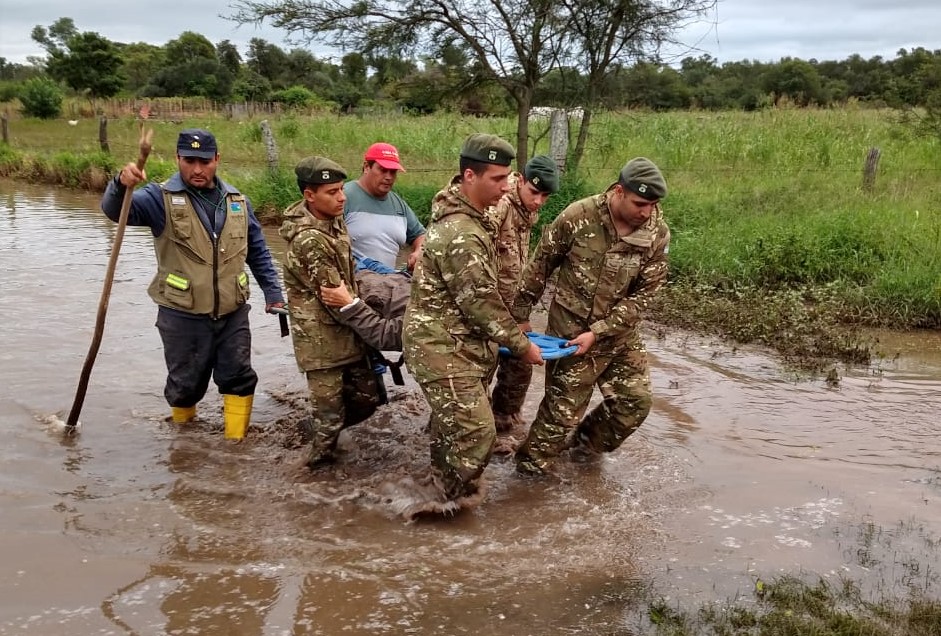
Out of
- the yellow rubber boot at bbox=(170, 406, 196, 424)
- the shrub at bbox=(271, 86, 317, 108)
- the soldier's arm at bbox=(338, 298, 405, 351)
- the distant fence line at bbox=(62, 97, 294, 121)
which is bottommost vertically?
the yellow rubber boot at bbox=(170, 406, 196, 424)

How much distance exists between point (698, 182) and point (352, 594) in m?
11.0

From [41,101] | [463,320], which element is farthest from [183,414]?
[41,101]

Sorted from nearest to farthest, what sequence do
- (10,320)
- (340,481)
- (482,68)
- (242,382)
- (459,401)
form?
(459,401)
(340,481)
(242,382)
(10,320)
(482,68)

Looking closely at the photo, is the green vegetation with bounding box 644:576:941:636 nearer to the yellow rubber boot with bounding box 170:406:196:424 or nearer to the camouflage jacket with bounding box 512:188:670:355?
the camouflage jacket with bounding box 512:188:670:355

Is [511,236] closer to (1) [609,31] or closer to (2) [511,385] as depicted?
(2) [511,385]

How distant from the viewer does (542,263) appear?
16.0ft

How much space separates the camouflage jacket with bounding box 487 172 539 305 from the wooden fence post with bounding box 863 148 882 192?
8610 millimetres

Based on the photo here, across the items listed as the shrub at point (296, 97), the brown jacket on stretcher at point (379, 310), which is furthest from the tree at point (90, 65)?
the brown jacket on stretcher at point (379, 310)

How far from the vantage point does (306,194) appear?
4539 millimetres

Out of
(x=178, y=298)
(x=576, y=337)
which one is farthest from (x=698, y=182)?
(x=178, y=298)

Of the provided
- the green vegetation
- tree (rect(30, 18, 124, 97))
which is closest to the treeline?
tree (rect(30, 18, 124, 97))

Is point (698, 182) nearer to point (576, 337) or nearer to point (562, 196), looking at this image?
point (562, 196)

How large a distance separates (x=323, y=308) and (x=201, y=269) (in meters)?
0.93

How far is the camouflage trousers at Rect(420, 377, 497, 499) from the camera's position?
4.10 meters
